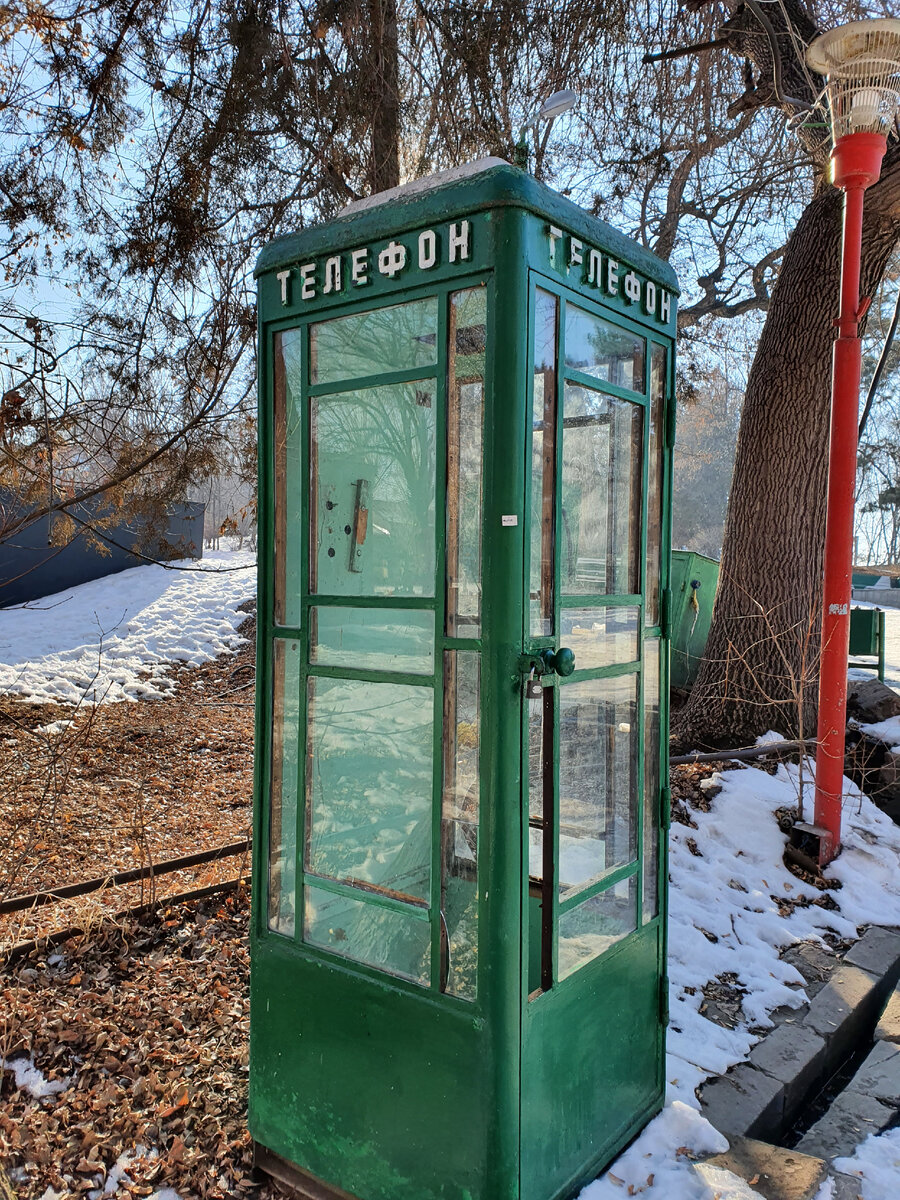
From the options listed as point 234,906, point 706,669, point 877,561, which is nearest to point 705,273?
point 706,669

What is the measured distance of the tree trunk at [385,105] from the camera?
5320 millimetres

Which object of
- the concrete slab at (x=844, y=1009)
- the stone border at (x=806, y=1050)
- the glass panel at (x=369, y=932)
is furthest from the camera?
the concrete slab at (x=844, y=1009)

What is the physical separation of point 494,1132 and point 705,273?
935cm

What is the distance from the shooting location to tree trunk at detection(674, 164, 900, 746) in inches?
250

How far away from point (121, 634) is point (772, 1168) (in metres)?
12.2

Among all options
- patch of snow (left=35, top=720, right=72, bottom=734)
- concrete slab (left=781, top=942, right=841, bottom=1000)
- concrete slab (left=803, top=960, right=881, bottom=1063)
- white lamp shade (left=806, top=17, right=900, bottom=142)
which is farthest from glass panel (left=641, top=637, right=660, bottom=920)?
patch of snow (left=35, top=720, right=72, bottom=734)

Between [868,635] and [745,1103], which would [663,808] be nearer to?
[745,1103]

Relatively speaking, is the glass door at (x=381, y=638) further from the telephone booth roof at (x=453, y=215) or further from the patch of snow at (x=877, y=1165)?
the patch of snow at (x=877, y=1165)

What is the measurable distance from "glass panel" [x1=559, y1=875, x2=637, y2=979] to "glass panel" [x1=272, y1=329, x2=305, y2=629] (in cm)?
119

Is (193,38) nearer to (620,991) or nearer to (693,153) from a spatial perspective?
(693,153)

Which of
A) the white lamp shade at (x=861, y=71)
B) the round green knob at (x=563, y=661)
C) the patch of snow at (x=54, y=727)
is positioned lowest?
the patch of snow at (x=54, y=727)

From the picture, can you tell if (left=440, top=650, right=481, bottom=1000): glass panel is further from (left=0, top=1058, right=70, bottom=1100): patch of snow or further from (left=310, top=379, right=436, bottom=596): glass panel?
(left=0, top=1058, right=70, bottom=1100): patch of snow

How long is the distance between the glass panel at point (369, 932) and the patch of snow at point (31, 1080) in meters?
1.28

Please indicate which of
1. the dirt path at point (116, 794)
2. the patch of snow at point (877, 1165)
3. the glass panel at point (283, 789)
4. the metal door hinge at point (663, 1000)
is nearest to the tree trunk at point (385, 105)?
the dirt path at point (116, 794)
